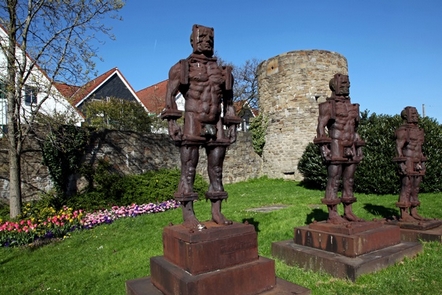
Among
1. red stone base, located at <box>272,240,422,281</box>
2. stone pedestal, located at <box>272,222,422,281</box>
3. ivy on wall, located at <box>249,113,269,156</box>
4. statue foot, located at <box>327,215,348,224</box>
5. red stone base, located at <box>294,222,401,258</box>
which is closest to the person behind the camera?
red stone base, located at <box>272,240,422,281</box>

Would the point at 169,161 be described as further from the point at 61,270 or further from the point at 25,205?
the point at 61,270

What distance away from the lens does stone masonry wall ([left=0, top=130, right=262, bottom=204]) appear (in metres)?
10.5

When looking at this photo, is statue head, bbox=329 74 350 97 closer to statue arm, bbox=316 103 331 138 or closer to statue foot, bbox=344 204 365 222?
statue arm, bbox=316 103 331 138

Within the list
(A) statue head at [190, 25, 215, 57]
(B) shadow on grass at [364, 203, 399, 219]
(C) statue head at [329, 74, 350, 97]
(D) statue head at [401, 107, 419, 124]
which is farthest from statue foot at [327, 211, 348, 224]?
(B) shadow on grass at [364, 203, 399, 219]

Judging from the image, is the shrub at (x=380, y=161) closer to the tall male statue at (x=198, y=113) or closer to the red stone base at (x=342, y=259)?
the red stone base at (x=342, y=259)

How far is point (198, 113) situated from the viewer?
367cm

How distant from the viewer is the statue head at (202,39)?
3.72 meters

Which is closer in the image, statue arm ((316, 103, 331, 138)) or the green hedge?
statue arm ((316, 103, 331, 138))

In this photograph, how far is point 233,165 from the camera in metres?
17.4

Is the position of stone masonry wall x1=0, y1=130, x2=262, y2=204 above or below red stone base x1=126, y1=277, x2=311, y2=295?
above

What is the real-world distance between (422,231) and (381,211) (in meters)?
2.59

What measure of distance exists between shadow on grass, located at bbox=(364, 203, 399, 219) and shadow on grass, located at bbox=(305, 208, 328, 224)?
1174 mm

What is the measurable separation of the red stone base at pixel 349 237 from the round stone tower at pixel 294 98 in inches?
474

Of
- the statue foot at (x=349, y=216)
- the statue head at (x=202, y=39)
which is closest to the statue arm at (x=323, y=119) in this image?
the statue foot at (x=349, y=216)
